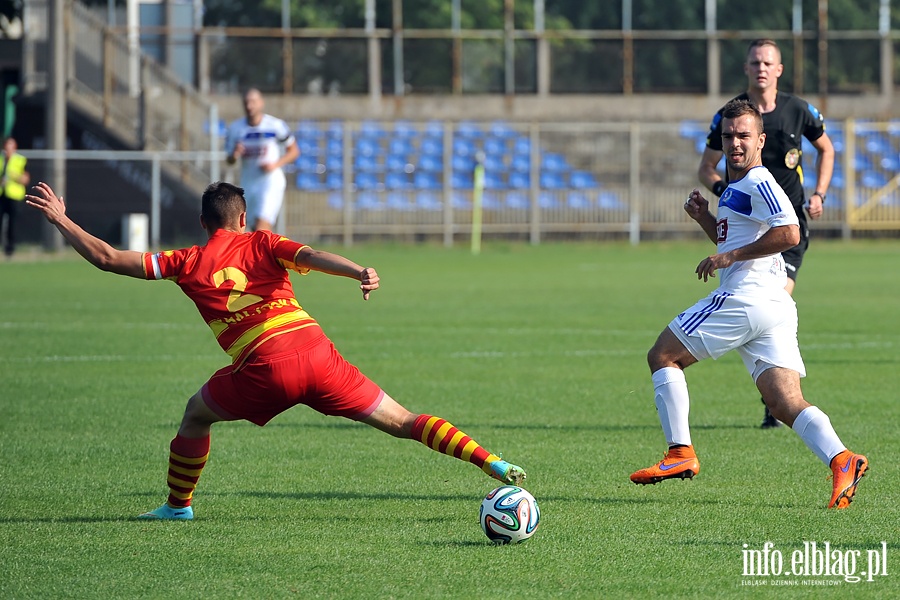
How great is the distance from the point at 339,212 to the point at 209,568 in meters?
27.0

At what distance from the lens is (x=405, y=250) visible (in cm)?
2983

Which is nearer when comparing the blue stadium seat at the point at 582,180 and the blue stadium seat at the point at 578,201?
the blue stadium seat at the point at 578,201

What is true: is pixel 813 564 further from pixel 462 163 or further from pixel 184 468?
pixel 462 163

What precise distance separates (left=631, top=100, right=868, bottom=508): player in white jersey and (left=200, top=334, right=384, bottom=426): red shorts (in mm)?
1346

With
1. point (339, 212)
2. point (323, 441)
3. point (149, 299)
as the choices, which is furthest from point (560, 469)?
point (339, 212)

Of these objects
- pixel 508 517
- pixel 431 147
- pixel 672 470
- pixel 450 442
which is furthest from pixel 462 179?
pixel 508 517

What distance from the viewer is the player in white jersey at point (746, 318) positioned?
19.4ft

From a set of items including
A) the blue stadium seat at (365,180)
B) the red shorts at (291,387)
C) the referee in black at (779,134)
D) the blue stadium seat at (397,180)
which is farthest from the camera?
the blue stadium seat at (397,180)

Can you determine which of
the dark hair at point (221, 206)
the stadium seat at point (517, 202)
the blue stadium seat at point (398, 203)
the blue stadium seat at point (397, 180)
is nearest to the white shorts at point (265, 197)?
the dark hair at point (221, 206)

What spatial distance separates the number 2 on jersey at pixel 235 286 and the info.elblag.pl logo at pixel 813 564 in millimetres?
2242

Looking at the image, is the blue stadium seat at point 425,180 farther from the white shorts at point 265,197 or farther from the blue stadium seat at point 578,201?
the white shorts at point 265,197

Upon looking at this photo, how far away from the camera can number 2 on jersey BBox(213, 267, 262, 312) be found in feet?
18.3

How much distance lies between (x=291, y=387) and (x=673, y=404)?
1.79 metres

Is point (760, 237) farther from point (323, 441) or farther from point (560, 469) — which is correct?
point (323, 441)
